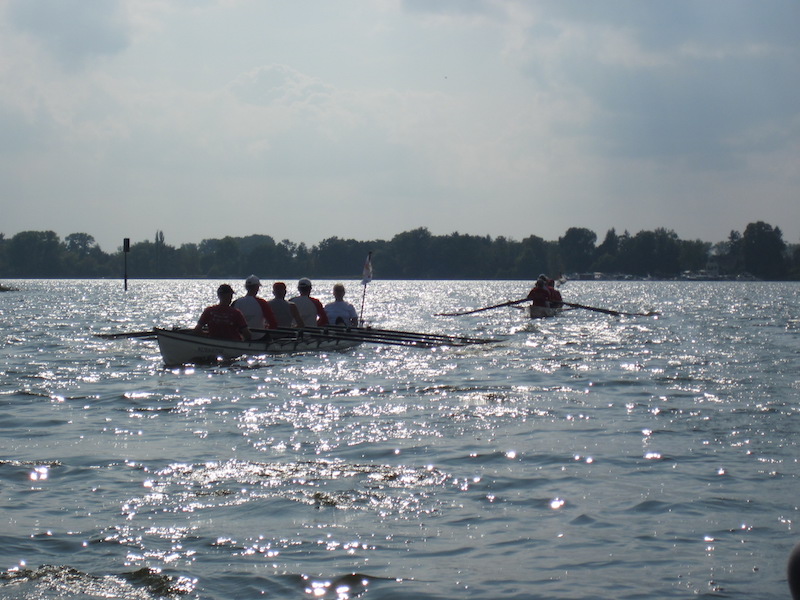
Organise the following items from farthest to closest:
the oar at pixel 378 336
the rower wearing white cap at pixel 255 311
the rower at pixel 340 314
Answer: the rower at pixel 340 314
the oar at pixel 378 336
the rower wearing white cap at pixel 255 311

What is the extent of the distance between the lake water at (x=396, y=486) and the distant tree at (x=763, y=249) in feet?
556

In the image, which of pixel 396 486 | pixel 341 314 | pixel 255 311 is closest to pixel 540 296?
pixel 341 314

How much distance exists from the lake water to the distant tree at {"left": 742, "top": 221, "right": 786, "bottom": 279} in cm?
16957

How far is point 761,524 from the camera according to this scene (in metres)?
7.50

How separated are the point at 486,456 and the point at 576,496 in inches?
68.2

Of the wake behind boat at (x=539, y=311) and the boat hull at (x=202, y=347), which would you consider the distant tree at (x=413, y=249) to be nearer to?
the wake behind boat at (x=539, y=311)

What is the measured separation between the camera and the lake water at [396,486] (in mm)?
6262

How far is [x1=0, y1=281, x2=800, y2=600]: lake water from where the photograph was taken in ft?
20.5

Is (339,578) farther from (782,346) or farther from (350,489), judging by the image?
(782,346)

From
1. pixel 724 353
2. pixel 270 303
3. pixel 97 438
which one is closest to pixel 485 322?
pixel 724 353

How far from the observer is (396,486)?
8.53 metres

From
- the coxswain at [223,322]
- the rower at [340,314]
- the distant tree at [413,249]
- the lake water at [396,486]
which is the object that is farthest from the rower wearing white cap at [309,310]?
the distant tree at [413,249]

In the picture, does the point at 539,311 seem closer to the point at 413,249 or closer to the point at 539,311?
the point at 539,311

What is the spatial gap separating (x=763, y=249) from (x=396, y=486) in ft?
595
